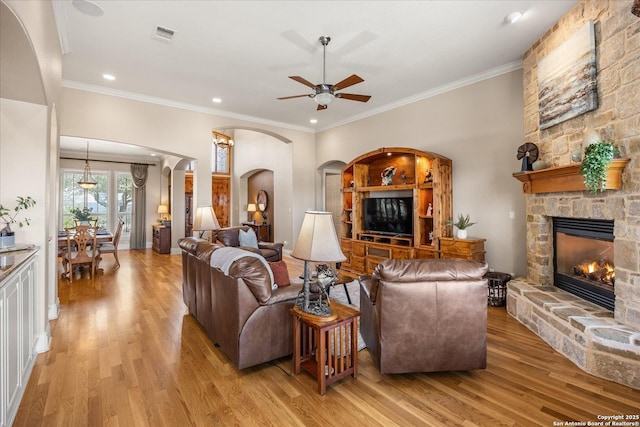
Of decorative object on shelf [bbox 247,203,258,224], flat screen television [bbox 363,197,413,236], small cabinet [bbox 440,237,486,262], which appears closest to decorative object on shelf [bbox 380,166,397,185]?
flat screen television [bbox 363,197,413,236]

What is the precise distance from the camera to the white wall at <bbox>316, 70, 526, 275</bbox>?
441cm

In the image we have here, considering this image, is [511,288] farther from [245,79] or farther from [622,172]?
[245,79]

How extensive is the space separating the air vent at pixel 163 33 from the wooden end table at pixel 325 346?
3.47 meters

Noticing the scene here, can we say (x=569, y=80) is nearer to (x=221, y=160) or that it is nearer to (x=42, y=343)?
(x=42, y=343)

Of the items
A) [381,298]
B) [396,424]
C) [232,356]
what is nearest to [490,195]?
[381,298]

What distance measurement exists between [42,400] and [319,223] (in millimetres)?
2320

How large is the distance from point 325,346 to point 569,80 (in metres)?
3.65

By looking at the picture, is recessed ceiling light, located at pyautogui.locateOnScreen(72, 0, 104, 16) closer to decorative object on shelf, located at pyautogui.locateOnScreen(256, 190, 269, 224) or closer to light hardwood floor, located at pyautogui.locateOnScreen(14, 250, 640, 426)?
light hardwood floor, located at pyautogui.locateOnScreen(14, 250, 640, 426)

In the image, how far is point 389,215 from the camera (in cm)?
567

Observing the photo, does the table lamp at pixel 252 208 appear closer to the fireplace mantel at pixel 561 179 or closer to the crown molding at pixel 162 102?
the crown molding at pixel 162 102

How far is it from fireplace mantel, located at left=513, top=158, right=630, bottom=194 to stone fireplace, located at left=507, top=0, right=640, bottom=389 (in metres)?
0.01

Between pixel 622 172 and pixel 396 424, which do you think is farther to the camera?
pixel 622 172

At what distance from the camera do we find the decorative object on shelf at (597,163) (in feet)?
8.58

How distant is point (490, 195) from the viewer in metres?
4.69
